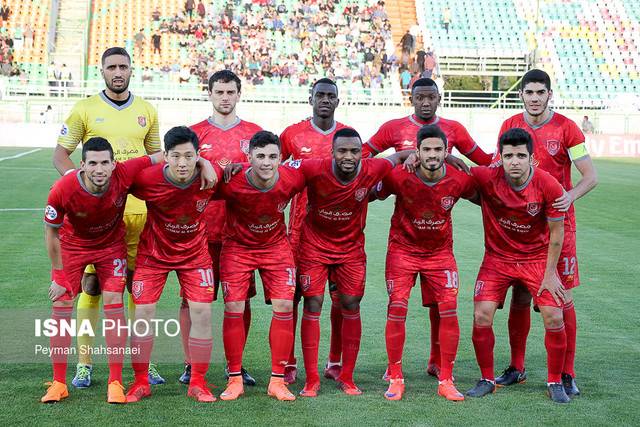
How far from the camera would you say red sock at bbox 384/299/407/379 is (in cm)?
611

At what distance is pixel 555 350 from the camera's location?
20.1 ft

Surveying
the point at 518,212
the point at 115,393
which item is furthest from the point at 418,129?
the point at 115,393

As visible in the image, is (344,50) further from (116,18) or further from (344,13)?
(116,18)

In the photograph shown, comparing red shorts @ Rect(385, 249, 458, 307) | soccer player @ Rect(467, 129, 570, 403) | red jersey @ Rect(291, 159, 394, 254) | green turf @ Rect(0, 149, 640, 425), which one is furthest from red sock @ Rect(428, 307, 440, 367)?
red jersey @ Rect(291, 159, 394, 254)

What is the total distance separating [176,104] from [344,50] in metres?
9.53

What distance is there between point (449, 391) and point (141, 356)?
197 centimetres

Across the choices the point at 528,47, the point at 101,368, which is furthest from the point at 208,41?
the point at 101,368

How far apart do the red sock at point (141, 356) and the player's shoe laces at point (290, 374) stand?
0.96 m

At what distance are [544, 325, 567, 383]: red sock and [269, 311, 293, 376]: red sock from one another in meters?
1.70

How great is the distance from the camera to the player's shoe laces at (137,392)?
577 cm

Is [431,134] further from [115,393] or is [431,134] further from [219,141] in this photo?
[115,393]

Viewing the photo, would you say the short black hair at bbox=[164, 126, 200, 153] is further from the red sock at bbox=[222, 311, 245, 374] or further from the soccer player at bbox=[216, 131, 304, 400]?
the red sock at bbox=[222, 311, 245, 374]

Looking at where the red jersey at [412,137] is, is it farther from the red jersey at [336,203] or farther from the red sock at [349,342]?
the red sock at [349,342]

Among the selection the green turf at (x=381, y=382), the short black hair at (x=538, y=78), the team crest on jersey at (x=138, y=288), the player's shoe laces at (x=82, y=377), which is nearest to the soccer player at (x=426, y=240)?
the green turf at (x=381, y=382)
